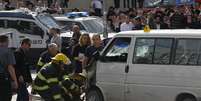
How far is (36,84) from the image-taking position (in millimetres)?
9898

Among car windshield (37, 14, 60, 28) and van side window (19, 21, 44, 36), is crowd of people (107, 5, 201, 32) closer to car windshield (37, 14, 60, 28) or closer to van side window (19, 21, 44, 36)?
car windshield (37, 14, 60, 28)

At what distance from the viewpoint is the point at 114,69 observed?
37.1 feet

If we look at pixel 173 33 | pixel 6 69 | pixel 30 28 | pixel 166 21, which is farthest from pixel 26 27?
pixel 173 33

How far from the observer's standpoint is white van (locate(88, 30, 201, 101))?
33.2 ft

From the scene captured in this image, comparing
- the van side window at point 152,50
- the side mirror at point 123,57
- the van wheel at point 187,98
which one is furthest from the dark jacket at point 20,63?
the van wheel at point 187,98

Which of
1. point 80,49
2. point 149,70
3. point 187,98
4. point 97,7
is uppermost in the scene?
point 149,70

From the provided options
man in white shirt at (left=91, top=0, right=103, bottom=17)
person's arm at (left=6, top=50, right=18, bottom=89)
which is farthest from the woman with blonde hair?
man in white shirt at (left=91, top=0, right=103, bottom=17)

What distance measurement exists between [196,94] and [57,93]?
7.32ft

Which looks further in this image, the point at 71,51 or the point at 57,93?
the point at 71,51

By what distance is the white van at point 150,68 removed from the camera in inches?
399

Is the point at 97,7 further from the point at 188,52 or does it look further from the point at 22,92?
the point at 188,52

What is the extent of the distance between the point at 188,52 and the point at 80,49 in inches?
153

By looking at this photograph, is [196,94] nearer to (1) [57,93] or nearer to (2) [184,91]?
(2) [184,91]

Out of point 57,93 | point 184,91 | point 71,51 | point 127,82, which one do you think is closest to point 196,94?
point 184,91
